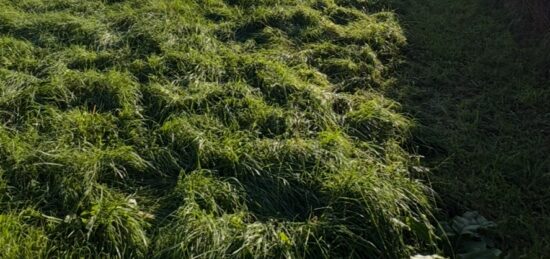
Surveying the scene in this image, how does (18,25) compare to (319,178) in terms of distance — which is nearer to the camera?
(319,178)

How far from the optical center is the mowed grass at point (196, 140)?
2564 millimetres

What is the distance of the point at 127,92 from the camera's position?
12.2ft

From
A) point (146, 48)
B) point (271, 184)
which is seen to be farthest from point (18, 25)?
point (271, 184)

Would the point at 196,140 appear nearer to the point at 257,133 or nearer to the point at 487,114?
Answer: the point at 257,133

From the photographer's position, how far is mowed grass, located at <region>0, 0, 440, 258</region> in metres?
2.56

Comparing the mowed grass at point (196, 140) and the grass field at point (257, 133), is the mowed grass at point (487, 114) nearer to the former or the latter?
the grass field at point (257, 133)

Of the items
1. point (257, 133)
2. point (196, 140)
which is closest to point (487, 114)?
point (257, 133)

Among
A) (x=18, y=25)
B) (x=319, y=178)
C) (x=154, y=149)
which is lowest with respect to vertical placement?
(x=18, y=25)

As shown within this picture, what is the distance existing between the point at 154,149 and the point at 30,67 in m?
1.68

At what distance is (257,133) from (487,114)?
2.02 m

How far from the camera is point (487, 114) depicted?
3973 mm

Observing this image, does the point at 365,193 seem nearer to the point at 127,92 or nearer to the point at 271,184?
the point at 271,184

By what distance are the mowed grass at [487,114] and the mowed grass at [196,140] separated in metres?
0.27

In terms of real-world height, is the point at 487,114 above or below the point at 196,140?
above
